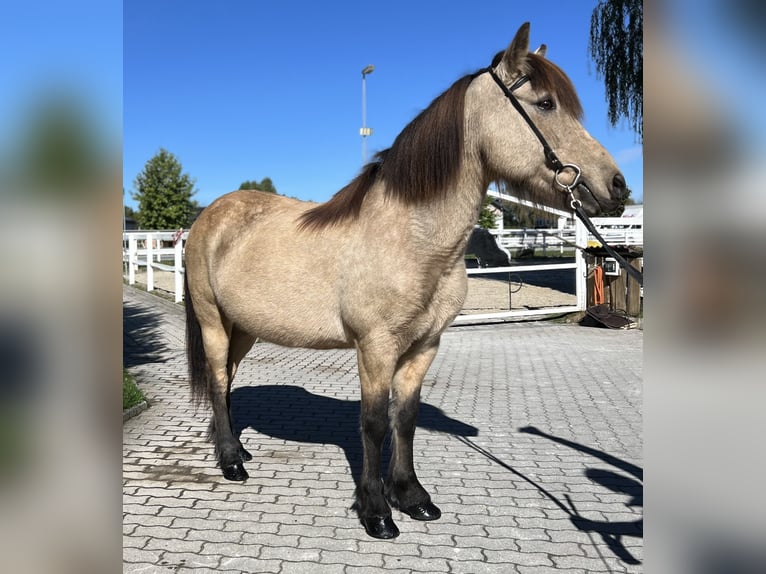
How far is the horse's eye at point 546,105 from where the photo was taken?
7.73 feet

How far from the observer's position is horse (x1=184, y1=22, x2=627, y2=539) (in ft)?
7.73

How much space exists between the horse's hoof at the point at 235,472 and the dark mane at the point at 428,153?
5.77 feet

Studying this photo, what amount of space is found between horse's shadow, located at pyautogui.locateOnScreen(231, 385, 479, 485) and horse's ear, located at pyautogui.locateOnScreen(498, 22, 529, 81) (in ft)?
8.33

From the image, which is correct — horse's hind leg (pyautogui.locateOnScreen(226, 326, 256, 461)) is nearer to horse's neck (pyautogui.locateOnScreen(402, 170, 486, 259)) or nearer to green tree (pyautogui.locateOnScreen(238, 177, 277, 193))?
horse's neck (pyautogui.locateOnScreen(402, 170, 486, 259))

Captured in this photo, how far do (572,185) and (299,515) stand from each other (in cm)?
217

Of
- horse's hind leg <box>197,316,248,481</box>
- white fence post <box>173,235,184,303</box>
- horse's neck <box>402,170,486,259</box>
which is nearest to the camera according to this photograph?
horse's neck <box>402,170,486,259</box>

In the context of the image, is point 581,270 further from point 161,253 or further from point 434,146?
point 161,253

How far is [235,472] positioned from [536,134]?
2658 millimetres

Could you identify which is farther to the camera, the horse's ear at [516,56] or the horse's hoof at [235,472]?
the horse's hoof at [235,472]

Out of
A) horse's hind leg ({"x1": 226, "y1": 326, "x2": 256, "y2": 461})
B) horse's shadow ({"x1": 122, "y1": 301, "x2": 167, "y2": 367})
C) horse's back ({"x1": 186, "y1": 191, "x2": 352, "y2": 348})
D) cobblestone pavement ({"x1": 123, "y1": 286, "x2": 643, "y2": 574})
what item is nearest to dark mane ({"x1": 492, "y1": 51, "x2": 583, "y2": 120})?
horse's back ({"x1": 186, "y1": 191, "x2": 352, "y2": 348})

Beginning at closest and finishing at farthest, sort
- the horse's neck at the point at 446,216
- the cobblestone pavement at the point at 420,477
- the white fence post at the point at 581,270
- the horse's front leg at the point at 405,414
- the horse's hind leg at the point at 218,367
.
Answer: the cobblestone pavement at the point at 420,477 < the horse's neck at the point at 446,216 < the horse's front leg at the point at 405,414 < the horse's hind leg at the point at 218,367 < the white fence post at the point at 581,270

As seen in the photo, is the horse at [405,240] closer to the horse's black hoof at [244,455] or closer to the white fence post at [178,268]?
the horse's black hoof at [244,455]

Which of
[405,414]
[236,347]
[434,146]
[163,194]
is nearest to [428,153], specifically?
[434,146]

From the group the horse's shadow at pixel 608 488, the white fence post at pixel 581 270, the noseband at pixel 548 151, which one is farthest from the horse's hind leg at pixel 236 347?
the white fence post at pixel 581 270
